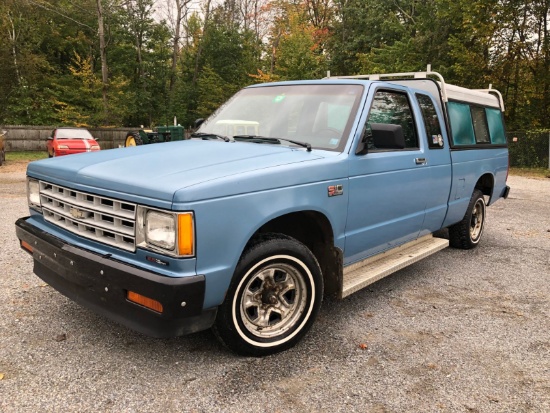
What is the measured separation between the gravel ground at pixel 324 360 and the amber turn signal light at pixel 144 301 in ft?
1.76

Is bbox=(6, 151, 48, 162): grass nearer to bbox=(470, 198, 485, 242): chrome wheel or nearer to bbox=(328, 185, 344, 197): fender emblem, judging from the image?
bbox=(470, 198, 485, 242): chrome wheel

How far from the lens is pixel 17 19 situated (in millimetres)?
28422

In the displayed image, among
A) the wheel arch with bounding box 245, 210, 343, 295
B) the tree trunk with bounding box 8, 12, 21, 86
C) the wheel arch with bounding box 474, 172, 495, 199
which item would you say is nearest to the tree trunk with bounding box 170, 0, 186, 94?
the tree trunk with bounding box 8, 12, 21, 86

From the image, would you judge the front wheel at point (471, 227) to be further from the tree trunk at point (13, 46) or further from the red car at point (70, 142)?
the tree trunk at point (13, 46)

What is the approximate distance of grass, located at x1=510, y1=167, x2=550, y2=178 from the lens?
57.0ft

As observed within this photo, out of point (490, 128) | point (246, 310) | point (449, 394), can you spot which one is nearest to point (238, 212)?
point (246, 310)

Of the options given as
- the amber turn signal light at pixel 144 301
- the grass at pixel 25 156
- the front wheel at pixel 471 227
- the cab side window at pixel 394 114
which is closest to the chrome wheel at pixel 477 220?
the front wheel at pixel 471 227

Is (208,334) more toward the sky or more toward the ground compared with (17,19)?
more toward the ground

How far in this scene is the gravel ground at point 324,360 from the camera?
97.7 inches

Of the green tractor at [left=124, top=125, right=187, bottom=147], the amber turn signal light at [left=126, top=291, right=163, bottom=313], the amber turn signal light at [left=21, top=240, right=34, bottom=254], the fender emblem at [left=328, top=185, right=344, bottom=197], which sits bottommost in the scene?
the amber turn signal light at [left=126, top=291, right=163, bottom=313]

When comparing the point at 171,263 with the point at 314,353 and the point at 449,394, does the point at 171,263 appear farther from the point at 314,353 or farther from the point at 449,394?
the point at 449,394

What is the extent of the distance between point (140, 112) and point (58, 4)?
9.50m

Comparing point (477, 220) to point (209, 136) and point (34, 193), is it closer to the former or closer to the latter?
point (209, 136)

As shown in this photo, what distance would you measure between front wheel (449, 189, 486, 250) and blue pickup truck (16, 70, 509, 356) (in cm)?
122
